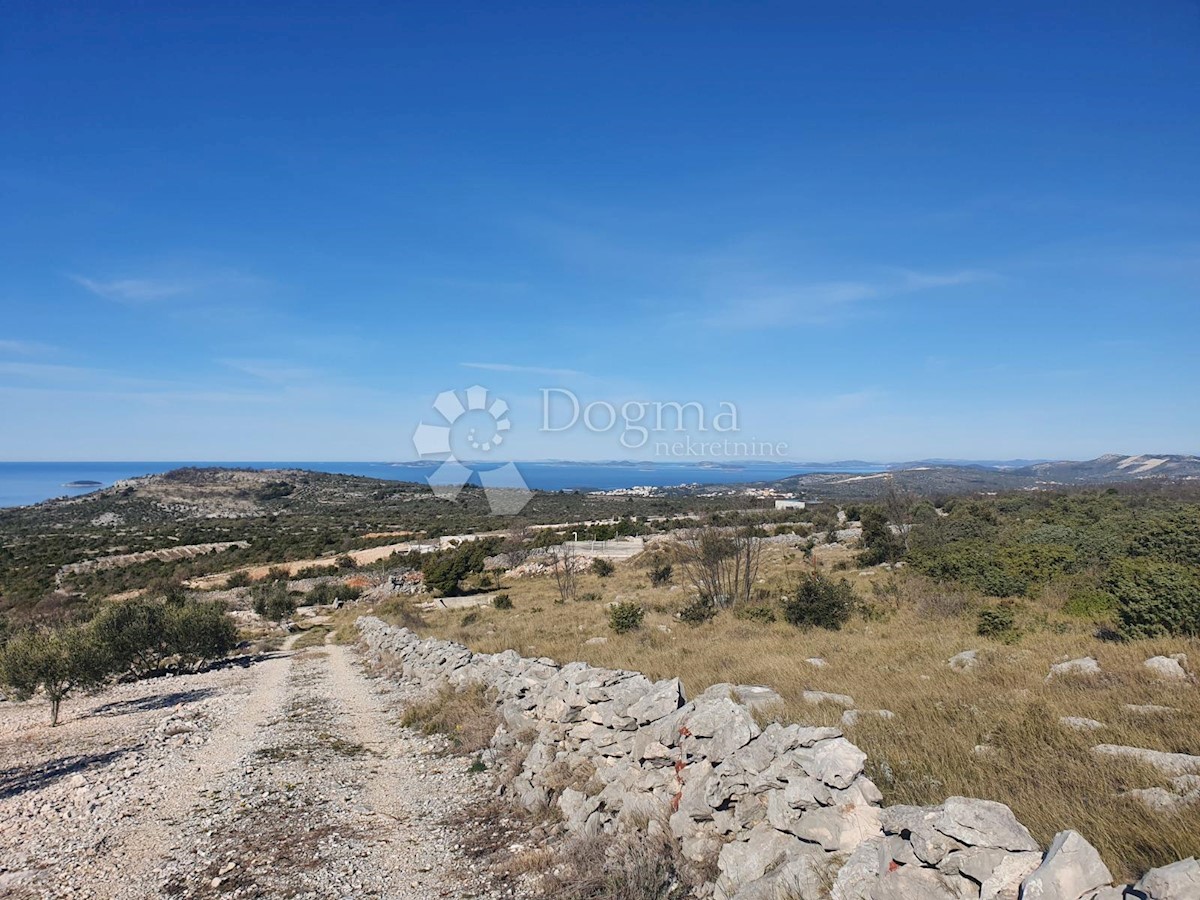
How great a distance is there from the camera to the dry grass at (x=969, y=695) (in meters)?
4.02

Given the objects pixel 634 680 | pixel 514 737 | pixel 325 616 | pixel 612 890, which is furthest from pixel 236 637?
pixel 612 890

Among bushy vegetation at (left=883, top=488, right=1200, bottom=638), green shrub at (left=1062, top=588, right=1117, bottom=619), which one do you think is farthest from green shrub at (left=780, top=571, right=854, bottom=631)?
green shrub at (left=1062, top=588, right=1117, bottom=619)

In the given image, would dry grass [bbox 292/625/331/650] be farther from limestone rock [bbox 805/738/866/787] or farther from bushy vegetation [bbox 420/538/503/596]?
limestone rock [bbox 805/738/866/787]

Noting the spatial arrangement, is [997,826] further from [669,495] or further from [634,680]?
[669,495]

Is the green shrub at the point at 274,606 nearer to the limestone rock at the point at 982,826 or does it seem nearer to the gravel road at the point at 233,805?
the gravel road at the point at 233,805

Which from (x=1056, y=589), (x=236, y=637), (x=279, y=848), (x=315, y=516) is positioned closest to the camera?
(x=279, y=848)

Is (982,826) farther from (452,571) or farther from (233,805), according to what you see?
(452,571)

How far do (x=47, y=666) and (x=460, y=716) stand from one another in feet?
31.1

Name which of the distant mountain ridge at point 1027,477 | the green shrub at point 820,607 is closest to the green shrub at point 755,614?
the green shrub at point 820,607

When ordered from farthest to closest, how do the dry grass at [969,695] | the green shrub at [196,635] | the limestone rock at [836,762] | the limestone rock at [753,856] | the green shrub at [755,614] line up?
1. the green shrub at [196,635]
2. the green shrub at [755,614]
3. the limestone rock at [753,856]
4. the limestone rock at [836,762]
5. the dry grass at [969,695]

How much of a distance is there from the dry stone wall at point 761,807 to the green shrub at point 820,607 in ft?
24.3

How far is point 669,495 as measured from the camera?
294ft

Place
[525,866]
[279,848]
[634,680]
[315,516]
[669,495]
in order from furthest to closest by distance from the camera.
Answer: [669,495]
[315,516]
[634,680]
[279,848]
[525,866]

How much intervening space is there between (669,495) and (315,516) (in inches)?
1917
